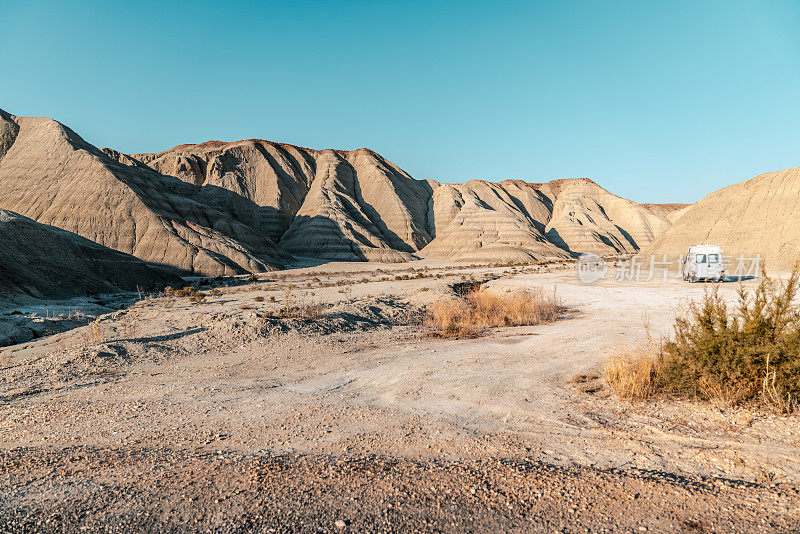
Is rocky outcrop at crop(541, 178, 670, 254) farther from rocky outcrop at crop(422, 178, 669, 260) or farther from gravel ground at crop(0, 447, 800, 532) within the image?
gravel ground at crop(0, 447, 800, 532)

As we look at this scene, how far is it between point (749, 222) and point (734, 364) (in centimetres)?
4228

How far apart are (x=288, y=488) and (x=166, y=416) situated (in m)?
2.99

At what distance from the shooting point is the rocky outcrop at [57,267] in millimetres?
24250

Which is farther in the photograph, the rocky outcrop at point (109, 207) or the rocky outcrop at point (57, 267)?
the rocky outcrop at point (109, 207)

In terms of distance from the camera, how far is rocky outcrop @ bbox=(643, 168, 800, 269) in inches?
1379

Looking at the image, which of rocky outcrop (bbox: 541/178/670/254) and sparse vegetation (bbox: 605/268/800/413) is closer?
sparse vegetation (bbox: 605/268/800/413)

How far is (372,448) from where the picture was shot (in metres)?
4.66

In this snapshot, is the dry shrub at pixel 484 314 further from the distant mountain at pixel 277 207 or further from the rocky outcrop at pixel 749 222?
the distant mountain at pixel 277 207

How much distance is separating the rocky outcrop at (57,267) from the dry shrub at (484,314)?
69.2ft

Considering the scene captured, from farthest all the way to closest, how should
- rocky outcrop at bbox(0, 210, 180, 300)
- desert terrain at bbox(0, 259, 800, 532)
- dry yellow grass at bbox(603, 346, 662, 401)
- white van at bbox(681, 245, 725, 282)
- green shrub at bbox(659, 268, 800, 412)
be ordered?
white van at bbox(681, 245, 725, 282)
rocky outcrop at bbox(0, 210, 180, 300)
dry yellow grass at bbox(603, 346, 662, 401)
green shrub at bbox(659, 268, 800, 412)
desert terrain at bbox(0, 259, 800, 532)

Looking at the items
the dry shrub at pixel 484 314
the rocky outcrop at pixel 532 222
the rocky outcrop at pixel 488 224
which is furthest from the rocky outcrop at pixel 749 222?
the dry shrub at pixel 484 314

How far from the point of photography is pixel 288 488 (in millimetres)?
3697

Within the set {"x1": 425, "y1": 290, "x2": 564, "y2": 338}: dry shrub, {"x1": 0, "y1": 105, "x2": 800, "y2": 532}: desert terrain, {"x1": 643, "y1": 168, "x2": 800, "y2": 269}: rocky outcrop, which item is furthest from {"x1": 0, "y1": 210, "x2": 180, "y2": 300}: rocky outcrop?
{"x1": 643, "y1": 168, "x2": 800, "y2": 269}: rocky outcrop

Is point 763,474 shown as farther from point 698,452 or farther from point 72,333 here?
point 72,333
